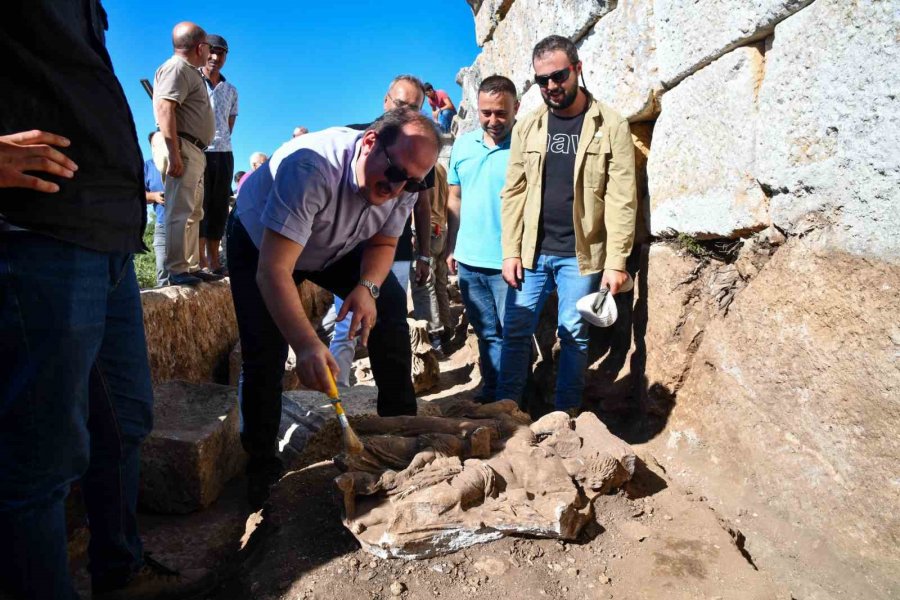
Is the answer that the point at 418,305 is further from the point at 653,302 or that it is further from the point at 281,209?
the point at 281,209

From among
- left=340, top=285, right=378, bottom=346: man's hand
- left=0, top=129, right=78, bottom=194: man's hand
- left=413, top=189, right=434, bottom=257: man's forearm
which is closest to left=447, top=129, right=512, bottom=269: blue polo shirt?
left=413, top=189, right=434, bottom=257: man's forearm

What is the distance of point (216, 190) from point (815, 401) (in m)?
4.10

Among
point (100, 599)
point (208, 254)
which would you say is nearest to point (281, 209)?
point (100, 599)

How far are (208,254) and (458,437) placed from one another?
343 centimetres

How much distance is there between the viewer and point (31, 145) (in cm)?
134

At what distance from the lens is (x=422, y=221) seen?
420cm

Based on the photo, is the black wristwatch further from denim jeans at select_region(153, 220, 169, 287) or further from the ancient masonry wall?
denim jeans at select_region(153, 220, 169, 287)

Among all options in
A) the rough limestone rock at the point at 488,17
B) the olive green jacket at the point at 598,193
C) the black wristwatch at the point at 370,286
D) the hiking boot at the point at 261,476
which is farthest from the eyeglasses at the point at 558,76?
the rough limestone rock at the point at 488,17

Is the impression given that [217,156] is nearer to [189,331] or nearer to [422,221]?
[189,331]

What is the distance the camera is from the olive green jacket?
128 inches

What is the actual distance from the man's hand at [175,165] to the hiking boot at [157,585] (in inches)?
98.7

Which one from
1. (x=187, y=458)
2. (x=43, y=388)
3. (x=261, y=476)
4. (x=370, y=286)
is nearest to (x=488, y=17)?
(x=370, y=286)

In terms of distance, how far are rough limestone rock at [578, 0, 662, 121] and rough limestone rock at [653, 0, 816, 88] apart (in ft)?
0.34

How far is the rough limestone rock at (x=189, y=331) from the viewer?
137 inches
